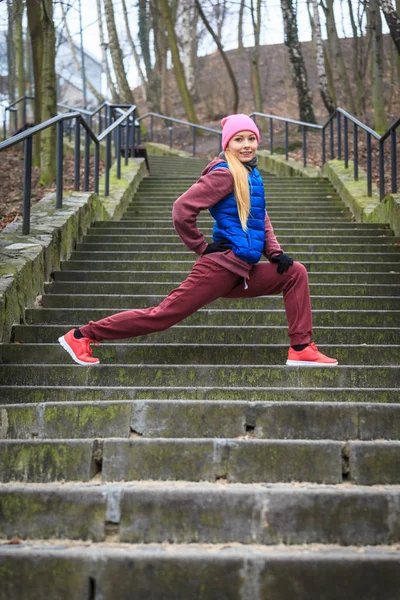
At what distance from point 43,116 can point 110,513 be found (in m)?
9.26

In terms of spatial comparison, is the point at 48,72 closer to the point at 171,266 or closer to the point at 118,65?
the point at 171,266

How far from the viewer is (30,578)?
265 cm

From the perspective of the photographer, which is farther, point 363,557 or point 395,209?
point 395,209

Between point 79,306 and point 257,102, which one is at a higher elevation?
point 257,102

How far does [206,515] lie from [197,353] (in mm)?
1870

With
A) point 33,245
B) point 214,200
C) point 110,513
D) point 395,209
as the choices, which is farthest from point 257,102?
point 110,513

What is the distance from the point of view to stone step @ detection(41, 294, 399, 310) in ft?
18.9

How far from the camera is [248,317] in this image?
5.50m

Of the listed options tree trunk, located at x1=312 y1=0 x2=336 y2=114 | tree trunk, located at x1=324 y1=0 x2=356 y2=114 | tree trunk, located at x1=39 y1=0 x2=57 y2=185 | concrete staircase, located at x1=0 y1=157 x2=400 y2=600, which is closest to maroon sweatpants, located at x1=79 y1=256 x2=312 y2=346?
concrete staircase, located at x1=0 y1=157 x2=400 y2=600

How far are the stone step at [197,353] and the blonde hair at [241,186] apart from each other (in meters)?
0.92

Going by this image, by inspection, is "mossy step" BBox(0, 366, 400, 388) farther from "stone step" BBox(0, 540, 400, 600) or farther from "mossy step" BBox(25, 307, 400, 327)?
"stone step" BBox(0, 540, 400, 600)

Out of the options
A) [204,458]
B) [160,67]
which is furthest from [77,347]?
[160,67]

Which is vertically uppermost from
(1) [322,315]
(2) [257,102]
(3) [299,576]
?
(2) [257,102]

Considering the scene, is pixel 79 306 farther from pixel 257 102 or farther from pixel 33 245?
pixel 257 102
